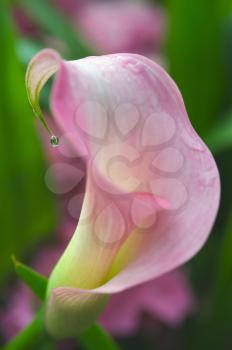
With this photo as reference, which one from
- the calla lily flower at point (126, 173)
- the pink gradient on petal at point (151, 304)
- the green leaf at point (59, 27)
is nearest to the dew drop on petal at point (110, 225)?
the calla lily flower at point (126, 173)

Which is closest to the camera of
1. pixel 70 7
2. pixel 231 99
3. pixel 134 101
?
pixel 134 101

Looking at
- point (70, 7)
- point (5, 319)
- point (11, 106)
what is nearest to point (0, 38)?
point (11, 106)

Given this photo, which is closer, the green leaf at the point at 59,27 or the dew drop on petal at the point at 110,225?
the dew drop on petal at the point at 110,225

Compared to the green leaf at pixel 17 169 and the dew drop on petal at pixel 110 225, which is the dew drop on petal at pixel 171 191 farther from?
the green leaf at pixel 17 169

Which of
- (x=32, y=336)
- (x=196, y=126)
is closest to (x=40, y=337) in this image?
(x=32, y=336)

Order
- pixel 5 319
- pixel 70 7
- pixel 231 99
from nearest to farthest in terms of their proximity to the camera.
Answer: pixel 5 319, pixel 231 99, pixel 70 7

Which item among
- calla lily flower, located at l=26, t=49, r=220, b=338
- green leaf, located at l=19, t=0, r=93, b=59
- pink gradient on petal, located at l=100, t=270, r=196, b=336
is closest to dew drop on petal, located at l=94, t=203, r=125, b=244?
calla lily flower, located at l=26, t=49, r=220, b=338

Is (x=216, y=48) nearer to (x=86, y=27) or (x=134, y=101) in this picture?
(x=86, y=27)

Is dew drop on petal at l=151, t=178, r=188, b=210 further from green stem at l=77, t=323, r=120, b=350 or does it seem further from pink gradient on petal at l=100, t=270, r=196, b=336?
pink gradient on petal at l=100, t=270, r=196, b=336
